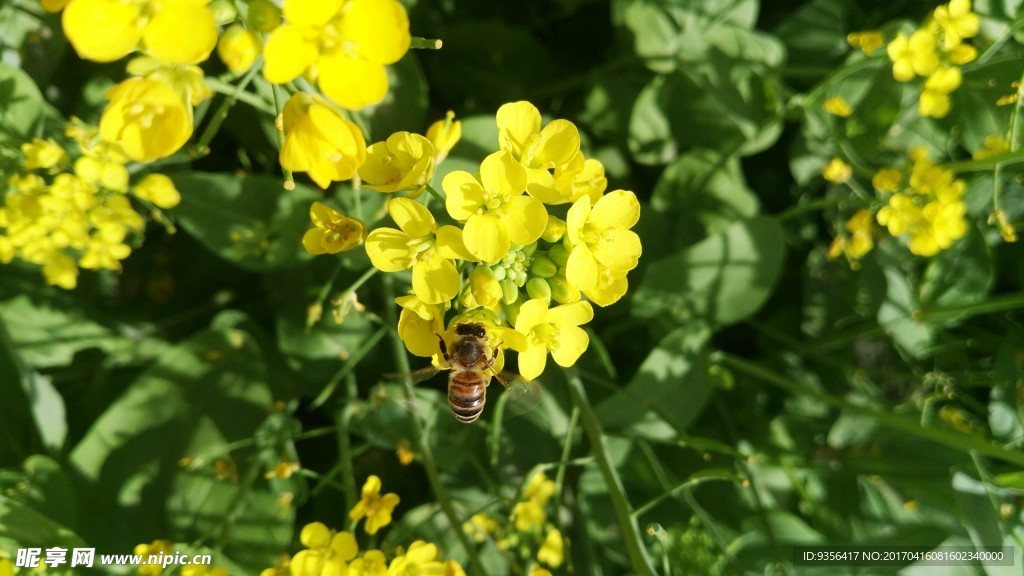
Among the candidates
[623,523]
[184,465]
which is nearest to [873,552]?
[623,523]

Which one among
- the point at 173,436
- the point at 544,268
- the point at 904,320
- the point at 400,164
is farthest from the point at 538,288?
the point at 904,320

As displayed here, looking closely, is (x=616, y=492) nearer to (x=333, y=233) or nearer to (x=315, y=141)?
(x=333, y=233)

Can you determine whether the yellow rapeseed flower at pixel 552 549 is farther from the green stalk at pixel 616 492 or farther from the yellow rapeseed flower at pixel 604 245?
the yellow rapeseed flower at pixel 604 245

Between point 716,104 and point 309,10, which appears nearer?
point 309,10

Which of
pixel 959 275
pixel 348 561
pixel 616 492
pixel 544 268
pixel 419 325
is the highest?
pixel 544 268

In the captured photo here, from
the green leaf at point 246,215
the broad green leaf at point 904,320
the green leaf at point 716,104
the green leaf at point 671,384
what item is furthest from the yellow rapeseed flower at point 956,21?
the green leaf at point 246,215
